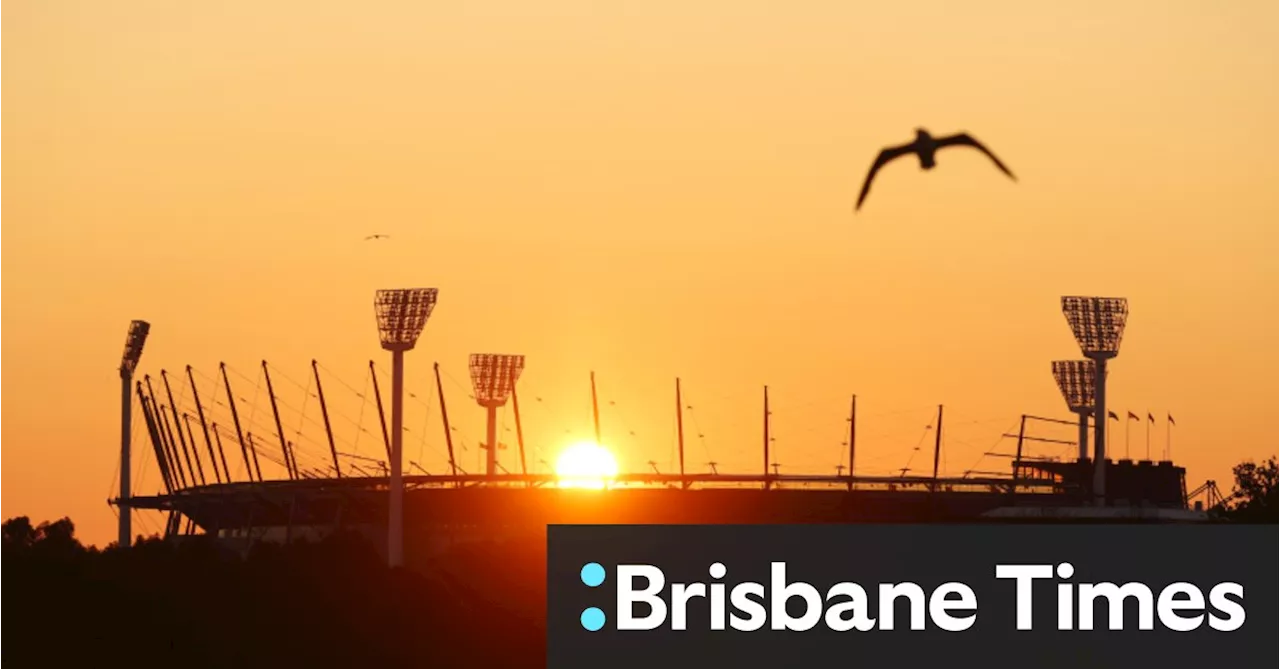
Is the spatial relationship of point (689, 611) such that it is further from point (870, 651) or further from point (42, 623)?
point (42, 623)

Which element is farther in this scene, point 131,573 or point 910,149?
point 131,573

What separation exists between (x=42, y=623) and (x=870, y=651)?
37762 millimetres

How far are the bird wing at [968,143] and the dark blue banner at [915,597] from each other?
71.8 feet

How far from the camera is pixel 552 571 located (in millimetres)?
116625

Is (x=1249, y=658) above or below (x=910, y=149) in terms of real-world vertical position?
below

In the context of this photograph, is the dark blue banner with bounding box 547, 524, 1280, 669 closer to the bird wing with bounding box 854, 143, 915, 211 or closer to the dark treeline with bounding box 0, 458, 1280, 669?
the dark treeline with bounding box 0, 458, 1280, 669

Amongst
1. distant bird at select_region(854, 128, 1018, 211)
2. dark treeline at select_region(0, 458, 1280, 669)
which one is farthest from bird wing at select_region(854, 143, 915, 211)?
dark treeline at select_region(0, 458, 1280, 669)

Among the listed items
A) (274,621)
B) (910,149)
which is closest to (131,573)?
(274,621)

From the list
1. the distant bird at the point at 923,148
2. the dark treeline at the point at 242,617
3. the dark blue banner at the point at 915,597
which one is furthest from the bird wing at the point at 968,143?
the dark treeline at the point at 242,617

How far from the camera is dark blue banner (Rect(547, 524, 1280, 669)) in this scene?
367 ft

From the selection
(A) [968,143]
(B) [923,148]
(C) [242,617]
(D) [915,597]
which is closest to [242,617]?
(C) [242,617]

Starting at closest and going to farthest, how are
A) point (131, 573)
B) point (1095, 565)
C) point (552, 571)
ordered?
1. point (552, 571)
2. point (1095, 565)
3. point (131, 573)

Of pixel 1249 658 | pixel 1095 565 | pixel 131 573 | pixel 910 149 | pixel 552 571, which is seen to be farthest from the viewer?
pixel 131 573

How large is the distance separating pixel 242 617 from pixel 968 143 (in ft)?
308
